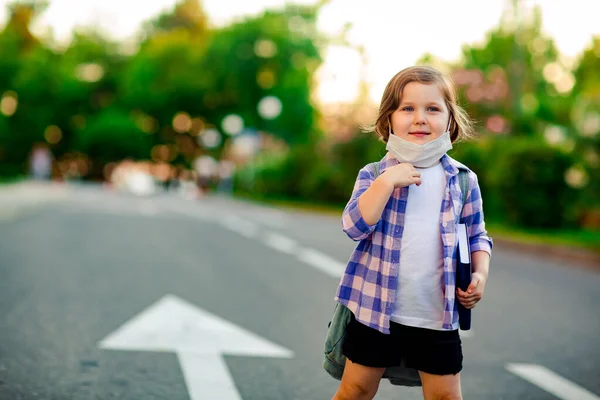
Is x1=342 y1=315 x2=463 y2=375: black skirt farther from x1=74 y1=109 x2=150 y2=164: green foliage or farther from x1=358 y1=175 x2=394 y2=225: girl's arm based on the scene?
x1=74 y1=109 x2=150 y2=164: green foliage

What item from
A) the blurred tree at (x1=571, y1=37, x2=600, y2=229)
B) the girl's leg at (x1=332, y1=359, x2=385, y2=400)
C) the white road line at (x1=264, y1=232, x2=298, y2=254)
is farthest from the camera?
the blurred tree at (x1=571, y1=37, x2=600, y2=229)

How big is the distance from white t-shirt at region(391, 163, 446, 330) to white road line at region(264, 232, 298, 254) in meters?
9.02

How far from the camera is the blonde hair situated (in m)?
2.73

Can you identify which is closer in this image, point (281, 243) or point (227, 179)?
point (281, 243)

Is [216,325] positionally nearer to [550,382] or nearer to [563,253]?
[550,382]

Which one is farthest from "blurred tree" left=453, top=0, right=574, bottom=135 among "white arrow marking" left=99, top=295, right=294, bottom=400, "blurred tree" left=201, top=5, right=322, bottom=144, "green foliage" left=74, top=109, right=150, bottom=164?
"green foliage" left=74, top=109, right=150, bottom=164

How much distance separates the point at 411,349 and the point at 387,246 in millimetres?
344

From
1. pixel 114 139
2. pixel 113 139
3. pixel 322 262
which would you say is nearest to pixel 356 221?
pixel 322 262

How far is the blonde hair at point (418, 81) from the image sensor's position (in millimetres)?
2727

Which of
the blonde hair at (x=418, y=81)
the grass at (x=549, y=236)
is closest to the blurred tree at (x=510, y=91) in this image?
the grass at (x=549, y=236)

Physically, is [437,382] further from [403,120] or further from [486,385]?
[486,385]

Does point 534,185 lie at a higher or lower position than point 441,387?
lower

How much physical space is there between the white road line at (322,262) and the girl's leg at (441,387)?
252 inches

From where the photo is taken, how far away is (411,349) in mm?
2619
